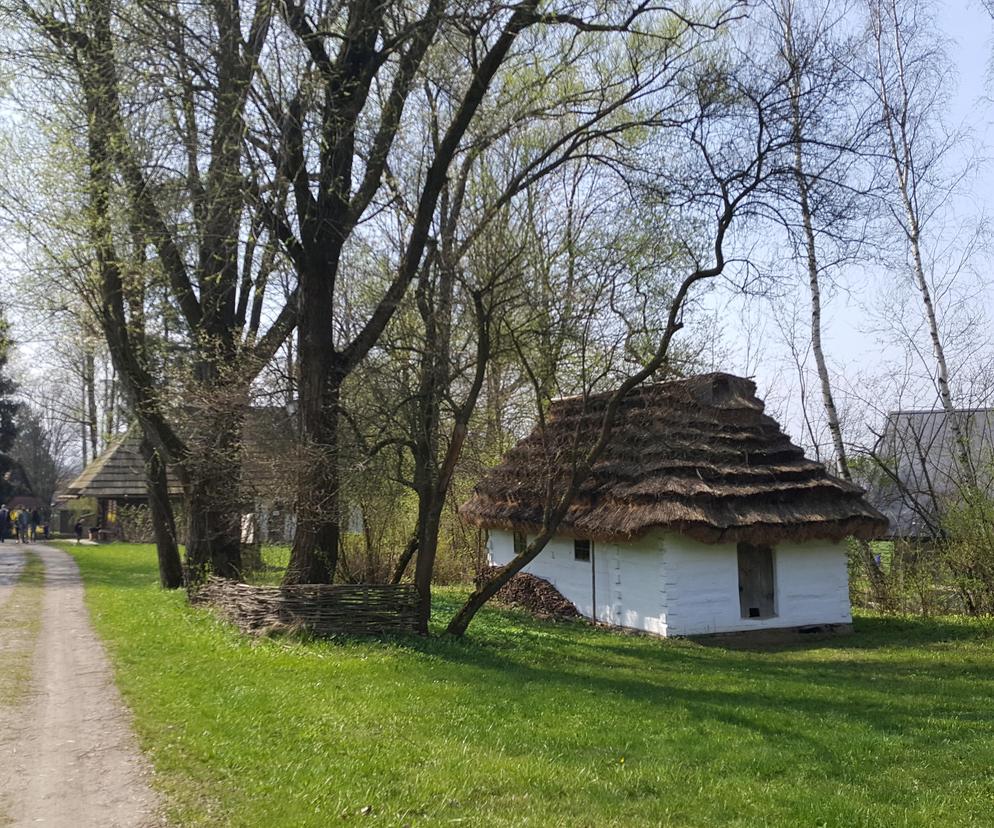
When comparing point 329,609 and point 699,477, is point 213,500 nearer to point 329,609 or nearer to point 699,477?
point 329,609

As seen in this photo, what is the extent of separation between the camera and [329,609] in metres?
12.5

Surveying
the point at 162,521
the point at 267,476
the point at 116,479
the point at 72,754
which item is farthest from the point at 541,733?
the point at 116,479

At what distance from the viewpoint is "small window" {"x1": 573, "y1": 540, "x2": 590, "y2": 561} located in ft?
60.2

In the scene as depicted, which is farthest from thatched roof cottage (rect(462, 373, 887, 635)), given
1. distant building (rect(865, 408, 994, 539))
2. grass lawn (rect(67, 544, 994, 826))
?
distant building (rect(865, 408, 994, 539))

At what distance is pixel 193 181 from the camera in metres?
12.2

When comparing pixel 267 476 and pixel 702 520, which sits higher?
pixel 267 476

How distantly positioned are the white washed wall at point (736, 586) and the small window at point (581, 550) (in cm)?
277

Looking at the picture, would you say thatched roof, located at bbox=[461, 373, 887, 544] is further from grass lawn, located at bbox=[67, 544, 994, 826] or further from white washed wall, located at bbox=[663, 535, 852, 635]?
grass lawn, located at bbox=[67, 544, 994, 826]

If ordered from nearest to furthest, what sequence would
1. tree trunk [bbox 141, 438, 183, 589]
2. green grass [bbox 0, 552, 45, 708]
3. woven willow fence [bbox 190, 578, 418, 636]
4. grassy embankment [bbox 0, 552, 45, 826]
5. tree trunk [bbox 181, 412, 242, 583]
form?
grassy embankment [bbox 0, 552, 45, 826] < green grass [bbox 0, 552, 45, 708] < woven willow fence [bbox 190, 578, 418, 636] < tree trunk [bbox 181, 412, 242, 583] < tree trunk [bbox 141, 438, 183, 589]

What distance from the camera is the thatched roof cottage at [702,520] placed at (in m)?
15.8

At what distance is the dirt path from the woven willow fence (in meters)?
2.19

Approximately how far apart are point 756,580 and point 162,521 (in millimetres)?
12360

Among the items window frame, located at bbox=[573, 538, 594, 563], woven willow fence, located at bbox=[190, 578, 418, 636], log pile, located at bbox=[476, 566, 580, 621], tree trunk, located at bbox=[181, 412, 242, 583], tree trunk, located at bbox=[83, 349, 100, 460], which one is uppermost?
tree trunk, located at bbox=[83, 349, 100, 460]

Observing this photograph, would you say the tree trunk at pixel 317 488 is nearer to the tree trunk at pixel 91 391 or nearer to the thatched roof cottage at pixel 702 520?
the thatched roof cottage at pixel 702 520
